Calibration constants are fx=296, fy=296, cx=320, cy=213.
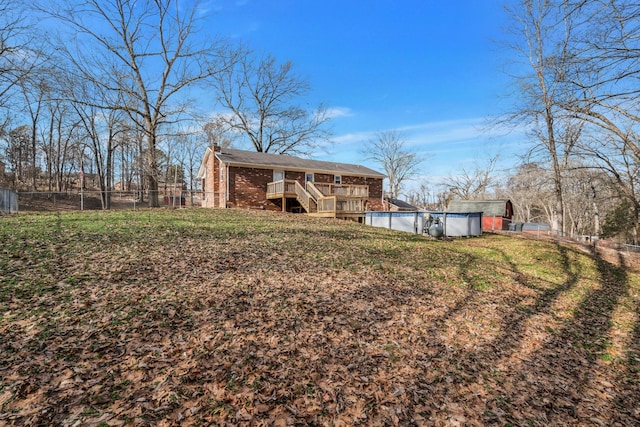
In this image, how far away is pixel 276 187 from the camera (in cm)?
1955

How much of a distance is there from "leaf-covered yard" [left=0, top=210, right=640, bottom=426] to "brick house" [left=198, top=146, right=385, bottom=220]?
983 centimetres

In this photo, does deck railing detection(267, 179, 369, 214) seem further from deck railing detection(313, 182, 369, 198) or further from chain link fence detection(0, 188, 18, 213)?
chain link fence detection(0, 188, 18, 213)

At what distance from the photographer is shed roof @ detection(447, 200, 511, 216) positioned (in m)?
27.7

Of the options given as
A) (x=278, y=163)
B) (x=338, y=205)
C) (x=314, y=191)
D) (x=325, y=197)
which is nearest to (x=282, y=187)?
(x=314, y=191)

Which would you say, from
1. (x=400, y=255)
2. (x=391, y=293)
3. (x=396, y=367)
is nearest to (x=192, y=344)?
(x=396, y=367)

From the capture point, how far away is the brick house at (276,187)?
17.6m

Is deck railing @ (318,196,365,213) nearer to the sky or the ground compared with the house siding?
nearer to the ground

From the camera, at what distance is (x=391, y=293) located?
5879 mm

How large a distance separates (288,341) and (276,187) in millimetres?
16222

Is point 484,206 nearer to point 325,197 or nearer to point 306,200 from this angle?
point 325,197

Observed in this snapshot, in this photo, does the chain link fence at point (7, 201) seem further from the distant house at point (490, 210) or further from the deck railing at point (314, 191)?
the distant house at point (490, 210)

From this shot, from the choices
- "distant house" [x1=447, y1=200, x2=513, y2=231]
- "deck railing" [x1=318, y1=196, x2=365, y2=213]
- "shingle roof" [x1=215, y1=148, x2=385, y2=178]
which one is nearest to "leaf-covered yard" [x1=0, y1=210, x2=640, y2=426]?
"deck railing" [x1=318, y1=196, x2=365, y2=213]

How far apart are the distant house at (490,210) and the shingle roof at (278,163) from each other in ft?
30.1

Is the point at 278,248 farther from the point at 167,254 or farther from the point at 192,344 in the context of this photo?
the point at 192,344
